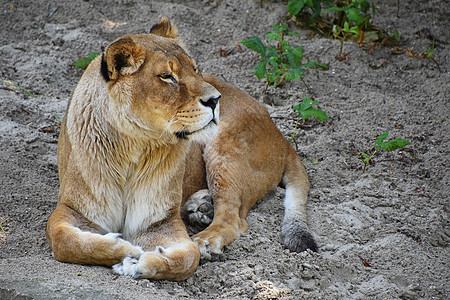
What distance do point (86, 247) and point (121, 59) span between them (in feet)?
3.89

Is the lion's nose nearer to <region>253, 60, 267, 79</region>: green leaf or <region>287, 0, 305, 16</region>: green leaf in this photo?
<region>253, 60, 267, 79</region>: green leaf

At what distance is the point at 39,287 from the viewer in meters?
2.92

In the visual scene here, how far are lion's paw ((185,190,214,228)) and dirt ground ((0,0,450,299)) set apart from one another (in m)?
0.34

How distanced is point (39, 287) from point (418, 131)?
3.97 m

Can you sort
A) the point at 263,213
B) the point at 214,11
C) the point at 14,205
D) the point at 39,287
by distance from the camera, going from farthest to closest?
1. the point at 214,11
2. the point at 263,213
3. the point at 14,205
4. the point at 39,287

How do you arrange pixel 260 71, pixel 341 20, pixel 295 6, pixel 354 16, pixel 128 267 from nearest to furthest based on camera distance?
pixel 128 267, pixel 260 71, pixel 354 16, pixel 295 6, pixel 341 20

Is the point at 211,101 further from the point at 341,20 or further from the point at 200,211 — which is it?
the point at 341,20

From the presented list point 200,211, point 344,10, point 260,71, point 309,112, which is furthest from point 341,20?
point 200,211

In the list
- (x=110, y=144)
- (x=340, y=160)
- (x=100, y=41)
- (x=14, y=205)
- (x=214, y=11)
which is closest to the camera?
(x=110, y=144)

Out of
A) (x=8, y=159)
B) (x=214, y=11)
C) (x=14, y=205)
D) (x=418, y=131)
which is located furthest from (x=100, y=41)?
(x=418, y=131)

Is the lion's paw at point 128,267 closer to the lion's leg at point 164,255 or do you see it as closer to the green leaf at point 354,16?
the lion's leg at point 164,255

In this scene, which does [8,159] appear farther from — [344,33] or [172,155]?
[344,33]

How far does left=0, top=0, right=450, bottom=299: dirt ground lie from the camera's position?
352cm

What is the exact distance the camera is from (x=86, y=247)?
131 inches
